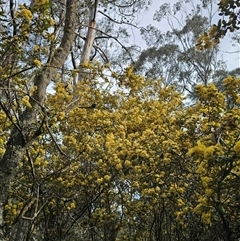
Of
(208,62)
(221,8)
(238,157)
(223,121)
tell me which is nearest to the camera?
(238,157)

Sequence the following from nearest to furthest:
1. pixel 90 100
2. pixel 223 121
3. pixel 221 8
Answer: pixel 221 8 < pixel 223 121 < pixel 90 100

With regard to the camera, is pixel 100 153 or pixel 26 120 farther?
pixel 100 153

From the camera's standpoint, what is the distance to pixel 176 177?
3604 mm

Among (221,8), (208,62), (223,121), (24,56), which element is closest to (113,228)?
(223,121)

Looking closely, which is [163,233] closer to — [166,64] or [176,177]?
[176,177]

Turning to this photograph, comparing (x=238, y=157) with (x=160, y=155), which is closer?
(x=238, y=157)

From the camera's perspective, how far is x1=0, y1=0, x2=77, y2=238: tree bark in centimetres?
221

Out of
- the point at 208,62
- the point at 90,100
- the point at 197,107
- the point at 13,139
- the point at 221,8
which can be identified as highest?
the point at 208,62

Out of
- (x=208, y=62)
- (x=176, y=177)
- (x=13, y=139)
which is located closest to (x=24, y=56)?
(x=13, y=139)

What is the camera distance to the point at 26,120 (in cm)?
239

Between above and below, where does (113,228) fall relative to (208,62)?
below

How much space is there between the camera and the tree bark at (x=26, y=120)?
86.8 inches

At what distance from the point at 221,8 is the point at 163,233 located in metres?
2.76

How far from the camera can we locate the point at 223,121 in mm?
2717
